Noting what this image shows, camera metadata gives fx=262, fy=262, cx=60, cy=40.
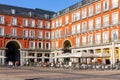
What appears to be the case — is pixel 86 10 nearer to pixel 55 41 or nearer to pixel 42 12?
pixel 55 41

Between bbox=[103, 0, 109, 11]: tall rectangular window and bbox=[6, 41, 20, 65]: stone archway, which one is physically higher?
bbox=[103, 0, 109, 11]: tall rectangular window

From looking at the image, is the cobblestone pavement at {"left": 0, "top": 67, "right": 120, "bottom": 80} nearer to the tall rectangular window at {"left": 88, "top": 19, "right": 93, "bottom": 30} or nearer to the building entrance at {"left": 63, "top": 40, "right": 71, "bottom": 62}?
the tall rectangular window at {"left": 88, "top": 19, "right": 93, "bottom": 30}

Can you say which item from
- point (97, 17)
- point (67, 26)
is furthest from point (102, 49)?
point (67, 26)

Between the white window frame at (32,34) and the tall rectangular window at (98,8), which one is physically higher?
the tall rectangular window at (98,8)

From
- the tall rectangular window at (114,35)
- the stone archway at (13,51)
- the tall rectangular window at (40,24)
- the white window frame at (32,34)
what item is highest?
the tall rectangular window at (40,24)

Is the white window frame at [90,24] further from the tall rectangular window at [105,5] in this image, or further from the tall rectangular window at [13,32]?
the tall rectangular window at [13,32]

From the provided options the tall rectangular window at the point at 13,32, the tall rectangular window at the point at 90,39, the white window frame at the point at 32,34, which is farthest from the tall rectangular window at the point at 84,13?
the tall rectangular window at the point at 13,32

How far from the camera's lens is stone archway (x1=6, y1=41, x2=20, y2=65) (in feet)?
239

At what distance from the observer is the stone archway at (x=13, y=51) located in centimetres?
7281

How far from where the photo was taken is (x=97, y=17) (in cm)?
5588

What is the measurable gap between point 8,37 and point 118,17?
31.6m

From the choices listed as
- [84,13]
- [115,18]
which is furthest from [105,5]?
[84,13]

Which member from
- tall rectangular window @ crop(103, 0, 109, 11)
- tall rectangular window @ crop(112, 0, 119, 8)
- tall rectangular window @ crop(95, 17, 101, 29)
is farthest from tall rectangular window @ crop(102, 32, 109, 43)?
tall rectangular window @ crop(112, 0, 119, 8)

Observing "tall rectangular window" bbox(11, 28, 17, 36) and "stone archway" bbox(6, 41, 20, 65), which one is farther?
"stone archway" bbox(6, 41, 20, 65)
